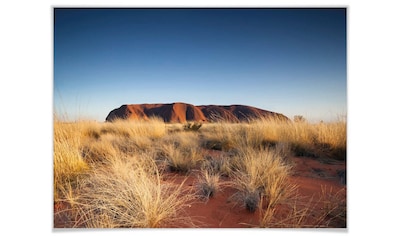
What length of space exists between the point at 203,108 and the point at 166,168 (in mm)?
813

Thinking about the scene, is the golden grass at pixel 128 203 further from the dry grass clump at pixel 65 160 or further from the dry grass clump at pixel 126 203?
the dry grass clump at pixel 65 160

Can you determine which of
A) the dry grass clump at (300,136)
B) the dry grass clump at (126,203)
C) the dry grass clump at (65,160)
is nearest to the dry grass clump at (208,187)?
the dry grass clump at (126,203)

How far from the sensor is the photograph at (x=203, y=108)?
7.97ft

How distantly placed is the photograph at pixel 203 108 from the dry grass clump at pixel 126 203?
0.01 m

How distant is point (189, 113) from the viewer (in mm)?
3352

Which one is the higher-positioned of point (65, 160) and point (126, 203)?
point (65, 160)

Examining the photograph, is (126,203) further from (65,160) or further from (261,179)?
(261,179)

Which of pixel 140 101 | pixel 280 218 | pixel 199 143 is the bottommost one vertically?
pixel 280 218

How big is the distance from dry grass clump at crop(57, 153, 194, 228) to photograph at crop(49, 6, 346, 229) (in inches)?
0.5

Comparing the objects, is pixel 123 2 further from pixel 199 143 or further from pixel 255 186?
pixel 255 186

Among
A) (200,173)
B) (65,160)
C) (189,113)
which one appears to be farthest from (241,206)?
(65,160)
